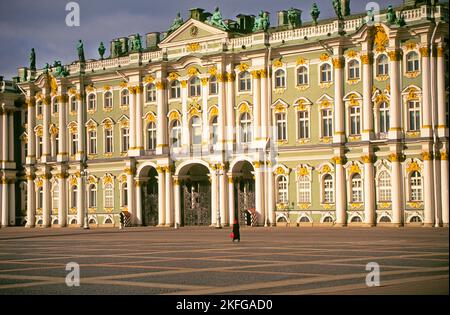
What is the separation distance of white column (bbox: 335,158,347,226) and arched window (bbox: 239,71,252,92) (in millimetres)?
10767

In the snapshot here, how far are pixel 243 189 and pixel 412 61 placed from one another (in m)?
18.1

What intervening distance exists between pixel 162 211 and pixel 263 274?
177 feet

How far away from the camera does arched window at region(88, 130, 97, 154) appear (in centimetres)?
8469

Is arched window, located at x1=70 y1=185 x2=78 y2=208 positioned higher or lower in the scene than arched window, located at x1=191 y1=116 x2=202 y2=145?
lower

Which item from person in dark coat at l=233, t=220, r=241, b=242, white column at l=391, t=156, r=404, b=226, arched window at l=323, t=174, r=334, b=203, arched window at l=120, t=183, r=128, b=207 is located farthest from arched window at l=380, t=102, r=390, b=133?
arched window at l=120, t=183, r=128, b=207

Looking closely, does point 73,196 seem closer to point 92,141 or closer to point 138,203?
point 92,141

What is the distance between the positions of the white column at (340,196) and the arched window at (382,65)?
6.98 m

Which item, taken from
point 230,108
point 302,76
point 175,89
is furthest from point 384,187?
point 175,89

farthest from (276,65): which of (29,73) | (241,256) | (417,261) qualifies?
(417,261)

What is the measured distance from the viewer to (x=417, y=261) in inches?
1099

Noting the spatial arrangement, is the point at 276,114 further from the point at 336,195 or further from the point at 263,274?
the point at 263,274

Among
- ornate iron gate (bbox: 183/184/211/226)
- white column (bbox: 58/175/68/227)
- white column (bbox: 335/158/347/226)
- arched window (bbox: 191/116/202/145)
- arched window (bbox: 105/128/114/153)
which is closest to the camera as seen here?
white column (bbox: 335/158/347/226)

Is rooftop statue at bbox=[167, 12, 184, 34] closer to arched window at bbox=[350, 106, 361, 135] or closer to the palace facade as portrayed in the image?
the palace facade

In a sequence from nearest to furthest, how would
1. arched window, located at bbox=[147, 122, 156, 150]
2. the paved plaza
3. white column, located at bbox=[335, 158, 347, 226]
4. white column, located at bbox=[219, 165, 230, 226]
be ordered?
the paved plaza → white column, located at bbox=[335, 158, 347, 226] → white column, located at bbox=[219, 165, 230, 226] → arched window, located at bbox=[147, 122, 156, 150]
